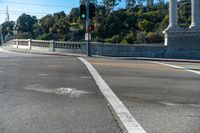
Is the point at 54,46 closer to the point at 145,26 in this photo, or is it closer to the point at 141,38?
the point at 141,38

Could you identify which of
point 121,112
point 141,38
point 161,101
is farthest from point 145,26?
point 121,112

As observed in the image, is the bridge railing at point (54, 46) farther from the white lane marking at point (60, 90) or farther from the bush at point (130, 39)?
the white lane marking at point (60, 90)

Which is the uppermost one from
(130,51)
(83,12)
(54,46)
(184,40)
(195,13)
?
(195,13)

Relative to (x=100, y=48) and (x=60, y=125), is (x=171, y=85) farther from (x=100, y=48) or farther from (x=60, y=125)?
(x=100, y=48)

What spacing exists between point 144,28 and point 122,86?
66426mm

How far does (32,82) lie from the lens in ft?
45.0

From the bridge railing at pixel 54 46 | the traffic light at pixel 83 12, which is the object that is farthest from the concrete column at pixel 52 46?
the traffic light at pixel 83 12

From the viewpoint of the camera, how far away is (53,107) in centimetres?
935

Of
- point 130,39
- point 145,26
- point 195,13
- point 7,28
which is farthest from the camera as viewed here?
point 7,28

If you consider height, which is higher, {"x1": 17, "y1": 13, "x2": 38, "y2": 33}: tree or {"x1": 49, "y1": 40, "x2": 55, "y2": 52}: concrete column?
{"x1": 17, "y1": 13, "x2": 38, "y2": 33}: tree

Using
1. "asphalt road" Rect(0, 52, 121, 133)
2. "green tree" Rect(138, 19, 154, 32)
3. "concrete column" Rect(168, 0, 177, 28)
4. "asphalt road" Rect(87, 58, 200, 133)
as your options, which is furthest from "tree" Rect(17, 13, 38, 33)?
"asphalt road" Rect(0, 52, 121, 133)

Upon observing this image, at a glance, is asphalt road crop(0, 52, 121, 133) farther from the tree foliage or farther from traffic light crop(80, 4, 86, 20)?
the tree foliage

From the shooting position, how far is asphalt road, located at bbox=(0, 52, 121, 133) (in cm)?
749

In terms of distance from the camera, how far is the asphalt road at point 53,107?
Result: 295 inches
